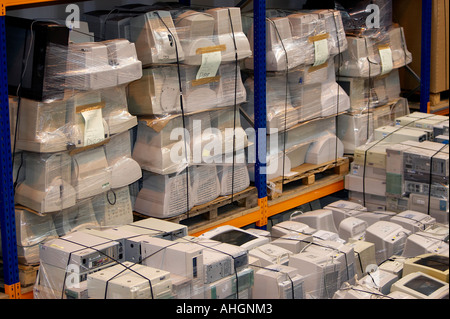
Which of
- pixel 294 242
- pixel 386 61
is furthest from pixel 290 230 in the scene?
pixel 386 61

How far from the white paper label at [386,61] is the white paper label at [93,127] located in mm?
4079

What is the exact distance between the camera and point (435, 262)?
20.1 ft

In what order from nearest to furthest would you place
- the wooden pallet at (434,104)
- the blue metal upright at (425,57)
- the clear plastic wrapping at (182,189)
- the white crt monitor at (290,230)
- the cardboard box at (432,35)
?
the clear plastic wrapping at (182,189)
the white crt monitor at (290,230)
the blue metal upright at (425,57)
the cardboard box at (432,35)
the wooden pallet at (434,104)

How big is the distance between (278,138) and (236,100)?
2.88 ft

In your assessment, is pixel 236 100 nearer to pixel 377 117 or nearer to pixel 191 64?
pixel 191 64

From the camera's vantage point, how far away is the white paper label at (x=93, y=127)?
596 cm

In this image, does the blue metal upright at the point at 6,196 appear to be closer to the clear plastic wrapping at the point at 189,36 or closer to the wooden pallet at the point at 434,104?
the clear plastic wrapping at the point at 189,36

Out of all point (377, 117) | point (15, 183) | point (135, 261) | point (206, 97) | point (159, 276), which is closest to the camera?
point (159, 276)

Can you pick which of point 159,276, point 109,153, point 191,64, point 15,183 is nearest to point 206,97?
point 191,64

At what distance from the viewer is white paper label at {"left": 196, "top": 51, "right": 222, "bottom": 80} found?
22.2ft

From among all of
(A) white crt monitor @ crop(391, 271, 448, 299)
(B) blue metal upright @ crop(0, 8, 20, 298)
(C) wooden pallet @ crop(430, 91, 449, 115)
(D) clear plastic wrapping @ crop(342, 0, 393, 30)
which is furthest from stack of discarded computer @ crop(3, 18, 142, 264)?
(C) wooden pallet @ crop(430, 91, 449, 115)

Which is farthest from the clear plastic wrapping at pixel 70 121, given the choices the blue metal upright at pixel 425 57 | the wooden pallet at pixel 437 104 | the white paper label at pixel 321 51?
the wooden pallet at pixel 437 104

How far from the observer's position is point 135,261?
555 cm

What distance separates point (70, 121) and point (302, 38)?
9.79 ft
